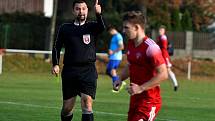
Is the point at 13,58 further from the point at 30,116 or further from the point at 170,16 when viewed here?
the point at 30,116

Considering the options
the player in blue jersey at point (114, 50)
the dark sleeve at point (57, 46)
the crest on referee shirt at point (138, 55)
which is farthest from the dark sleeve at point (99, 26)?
the player in blue jersey at point (114, 50)

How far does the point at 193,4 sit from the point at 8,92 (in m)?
28.0

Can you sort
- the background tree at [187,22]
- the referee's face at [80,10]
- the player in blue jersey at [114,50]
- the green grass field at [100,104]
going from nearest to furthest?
the referee's face at [80,10]
the green grass field at [100,104]
the player in blue jersey at [114,50]
the background tree at [187,22]

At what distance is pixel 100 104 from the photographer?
18.5 meters

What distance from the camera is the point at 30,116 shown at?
1534 cm

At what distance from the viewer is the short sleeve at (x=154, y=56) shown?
937 cm

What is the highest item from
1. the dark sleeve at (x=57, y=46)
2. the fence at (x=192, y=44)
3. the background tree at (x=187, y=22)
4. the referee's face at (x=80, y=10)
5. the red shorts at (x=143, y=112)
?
the referee's face at (x=80, y=10)

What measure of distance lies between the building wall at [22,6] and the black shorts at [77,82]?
38879 mm

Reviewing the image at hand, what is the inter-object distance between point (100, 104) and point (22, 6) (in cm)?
3542

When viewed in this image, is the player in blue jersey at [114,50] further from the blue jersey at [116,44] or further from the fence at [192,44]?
the fence at [192,44]

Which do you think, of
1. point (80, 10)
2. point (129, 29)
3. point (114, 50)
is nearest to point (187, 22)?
point (114, 50)

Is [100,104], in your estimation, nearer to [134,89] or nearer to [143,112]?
[143,112]

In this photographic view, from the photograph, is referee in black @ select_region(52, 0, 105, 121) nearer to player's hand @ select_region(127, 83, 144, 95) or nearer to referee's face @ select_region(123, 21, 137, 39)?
referee's face @ select_region(123, 21, 137, 39)

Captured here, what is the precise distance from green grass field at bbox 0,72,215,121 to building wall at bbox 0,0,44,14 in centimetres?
2669
